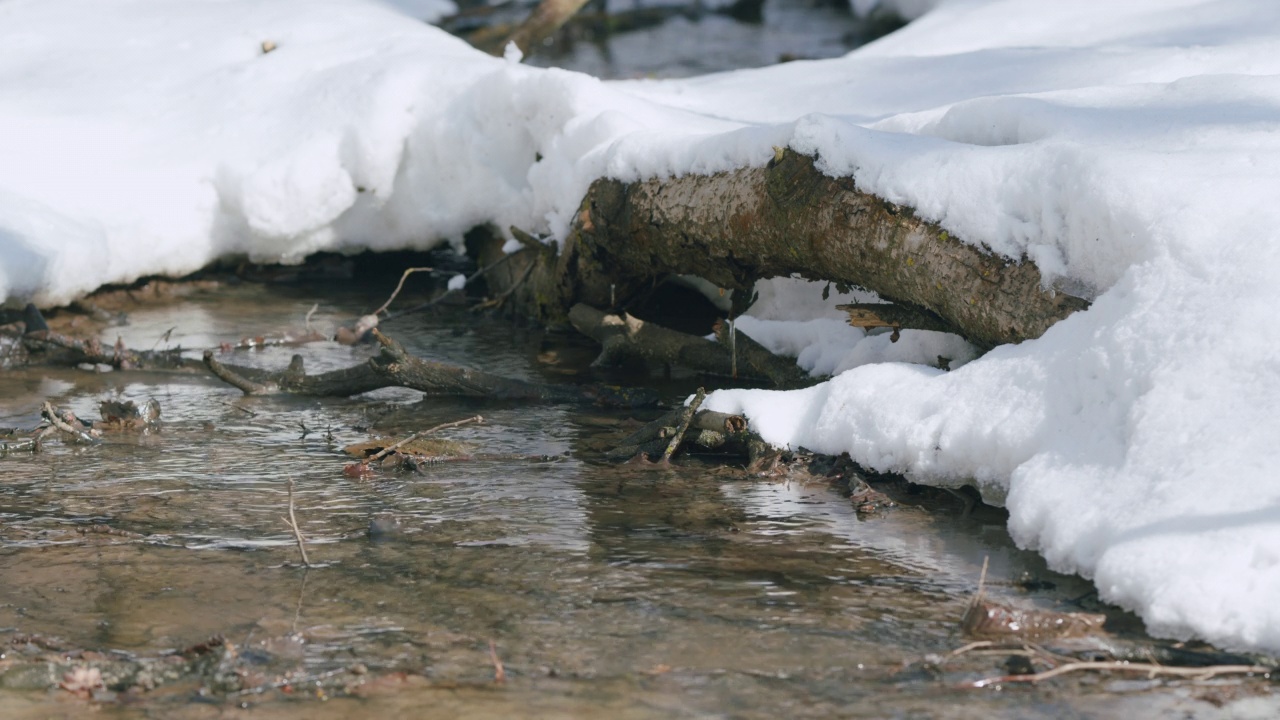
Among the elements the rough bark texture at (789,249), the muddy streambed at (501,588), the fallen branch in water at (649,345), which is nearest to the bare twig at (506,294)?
the rough bark texture at (789,249)

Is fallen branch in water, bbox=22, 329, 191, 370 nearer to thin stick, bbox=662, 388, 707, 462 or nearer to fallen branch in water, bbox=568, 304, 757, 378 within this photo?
fallen branch in water, bbox=568, 304, 757, 378

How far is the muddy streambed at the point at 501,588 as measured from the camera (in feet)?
10.9

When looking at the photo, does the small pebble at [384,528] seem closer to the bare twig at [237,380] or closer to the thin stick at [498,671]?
the thin stick at [498,671]

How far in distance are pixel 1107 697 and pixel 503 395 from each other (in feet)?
13.2

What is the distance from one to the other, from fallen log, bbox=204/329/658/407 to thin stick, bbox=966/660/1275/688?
11.5 feet

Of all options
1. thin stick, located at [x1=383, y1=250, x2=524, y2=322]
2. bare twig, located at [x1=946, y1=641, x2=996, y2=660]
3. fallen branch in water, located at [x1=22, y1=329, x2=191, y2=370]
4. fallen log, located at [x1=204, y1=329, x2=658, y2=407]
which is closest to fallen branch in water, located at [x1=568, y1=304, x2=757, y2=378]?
fallen log, located at [x1=204, y1=329, x2=658, y2=407]

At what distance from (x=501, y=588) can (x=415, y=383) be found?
290 cm

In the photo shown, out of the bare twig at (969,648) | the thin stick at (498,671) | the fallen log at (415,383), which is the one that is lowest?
the thin stick at (498,671)

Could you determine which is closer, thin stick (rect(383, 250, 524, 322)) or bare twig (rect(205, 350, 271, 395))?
bare twig (rect(205, 350, 271, 395))

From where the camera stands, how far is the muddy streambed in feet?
10.9

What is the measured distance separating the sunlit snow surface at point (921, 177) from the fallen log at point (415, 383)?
1188 mm

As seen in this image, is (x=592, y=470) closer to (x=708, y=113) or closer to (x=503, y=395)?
(x=503, y=395)

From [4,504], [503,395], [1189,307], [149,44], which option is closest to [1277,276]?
[1189,307]

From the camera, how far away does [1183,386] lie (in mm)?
4004
